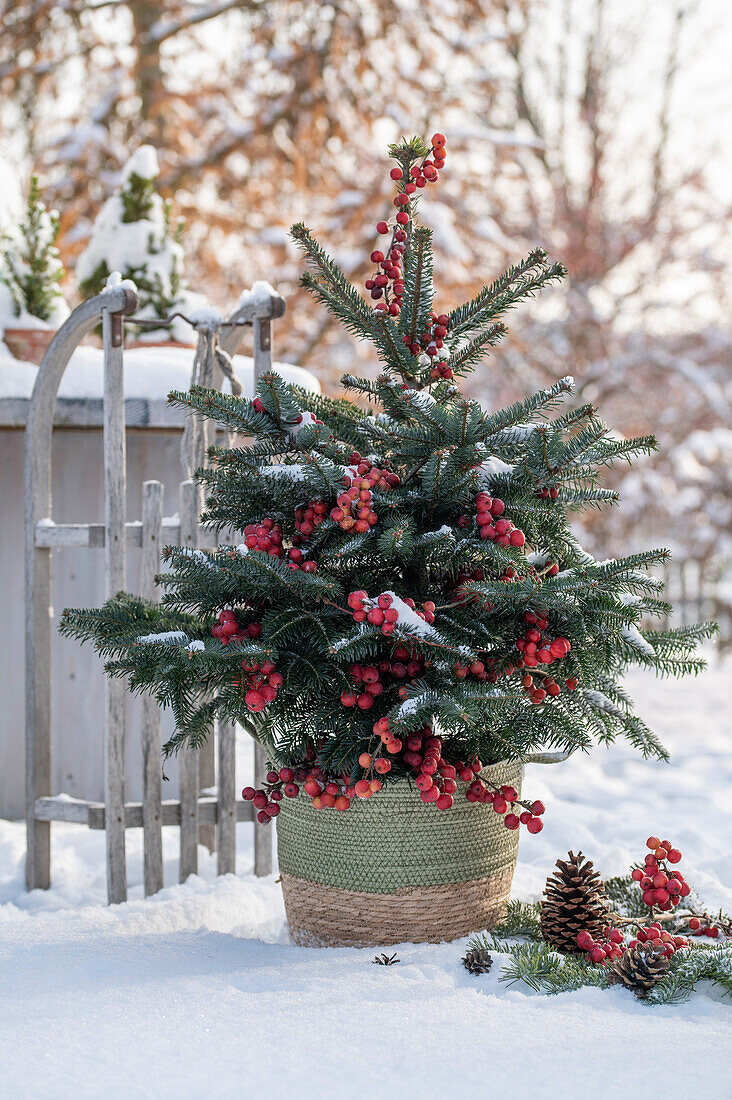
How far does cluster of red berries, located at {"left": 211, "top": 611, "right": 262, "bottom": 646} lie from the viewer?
8.14 ft

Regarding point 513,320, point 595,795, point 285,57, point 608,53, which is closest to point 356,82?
point 285,57

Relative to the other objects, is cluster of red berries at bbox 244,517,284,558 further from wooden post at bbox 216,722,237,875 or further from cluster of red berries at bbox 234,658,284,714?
wooden post at bbox 216,722,237,875

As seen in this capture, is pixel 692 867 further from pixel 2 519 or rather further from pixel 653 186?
pixel 653 186

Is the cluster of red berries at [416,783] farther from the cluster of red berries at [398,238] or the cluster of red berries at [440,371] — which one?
the cluster of red berries at [398,238]

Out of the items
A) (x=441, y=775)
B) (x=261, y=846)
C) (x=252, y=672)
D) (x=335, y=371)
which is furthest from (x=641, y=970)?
(x=335, y=371)

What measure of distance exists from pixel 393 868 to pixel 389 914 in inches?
5.0

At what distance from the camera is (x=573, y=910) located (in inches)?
102

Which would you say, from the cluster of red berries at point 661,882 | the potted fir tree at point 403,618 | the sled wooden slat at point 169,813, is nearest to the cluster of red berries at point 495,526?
the potted fir tree at point 403,618

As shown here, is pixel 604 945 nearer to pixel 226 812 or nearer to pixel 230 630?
pixel 230 630

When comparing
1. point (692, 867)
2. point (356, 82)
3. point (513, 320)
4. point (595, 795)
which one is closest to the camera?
point (692, 867)

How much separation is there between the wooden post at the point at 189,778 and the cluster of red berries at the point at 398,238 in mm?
1120

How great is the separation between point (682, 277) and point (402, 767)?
1106cm

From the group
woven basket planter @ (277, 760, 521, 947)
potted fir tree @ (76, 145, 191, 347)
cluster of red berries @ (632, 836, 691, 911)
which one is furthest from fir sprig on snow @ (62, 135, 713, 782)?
potted fir tree @ (76, 145, 191, 347)

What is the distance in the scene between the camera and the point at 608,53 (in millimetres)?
11875
